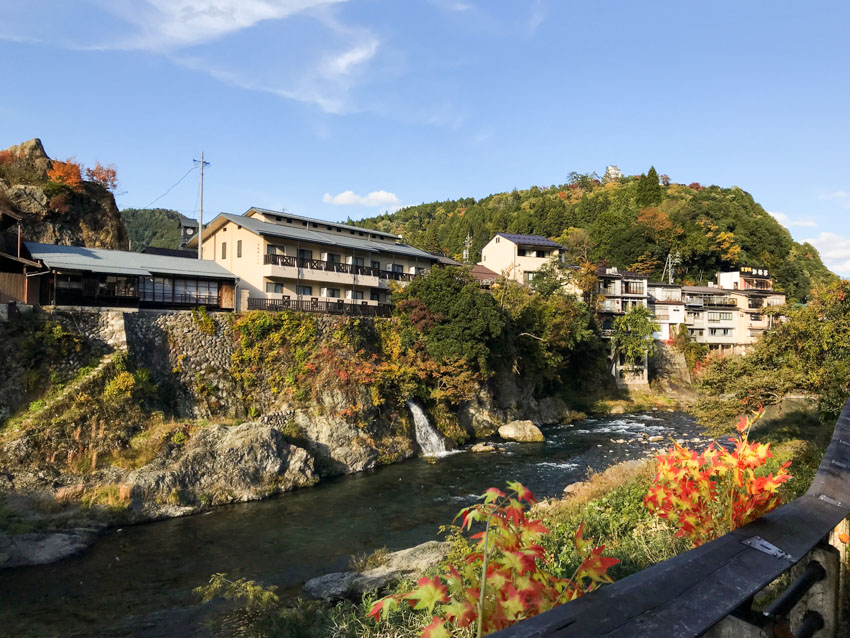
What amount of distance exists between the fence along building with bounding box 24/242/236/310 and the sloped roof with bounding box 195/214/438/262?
498 centimetres

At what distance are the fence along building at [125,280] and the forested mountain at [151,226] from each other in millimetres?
57164

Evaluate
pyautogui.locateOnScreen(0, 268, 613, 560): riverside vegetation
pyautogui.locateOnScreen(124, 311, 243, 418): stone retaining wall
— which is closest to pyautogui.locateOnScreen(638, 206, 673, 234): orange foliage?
pyautogui.locateOnScreen(0, 268, 613, 560): riverside vegetation

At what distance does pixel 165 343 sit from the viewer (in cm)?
2814

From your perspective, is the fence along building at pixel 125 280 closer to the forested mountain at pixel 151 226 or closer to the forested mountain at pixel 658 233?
the forested mountain at pixel 658 233

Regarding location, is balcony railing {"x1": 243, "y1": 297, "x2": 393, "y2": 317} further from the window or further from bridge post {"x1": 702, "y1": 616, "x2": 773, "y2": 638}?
the window

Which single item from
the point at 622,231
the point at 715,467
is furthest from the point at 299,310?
the point at 622,231

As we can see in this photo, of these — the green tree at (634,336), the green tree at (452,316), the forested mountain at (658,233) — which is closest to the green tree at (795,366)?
the green tree at (452,316)

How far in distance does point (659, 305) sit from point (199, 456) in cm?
5824

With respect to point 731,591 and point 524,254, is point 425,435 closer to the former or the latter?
point 731,591

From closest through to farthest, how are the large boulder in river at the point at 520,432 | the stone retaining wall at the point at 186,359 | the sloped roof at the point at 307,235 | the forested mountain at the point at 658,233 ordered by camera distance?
the stone retaining wall at the point at 186,359 → the large boulder in river at the point at 520,432 → the sloped roof at the point at 307,235 → the forested mountain at the point at 658,233

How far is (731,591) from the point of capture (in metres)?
1.91

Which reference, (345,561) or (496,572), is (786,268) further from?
(496,572)

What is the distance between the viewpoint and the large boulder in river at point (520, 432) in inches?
1371

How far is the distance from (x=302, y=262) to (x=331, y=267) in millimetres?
2522
